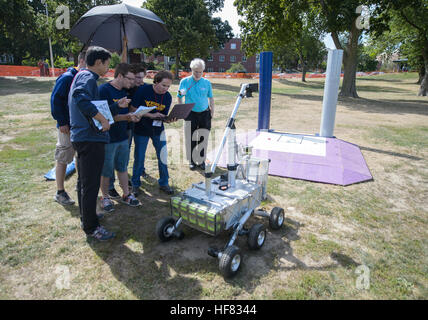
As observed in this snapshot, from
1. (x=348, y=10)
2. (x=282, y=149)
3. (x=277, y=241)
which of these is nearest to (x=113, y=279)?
(x=277, y=241)

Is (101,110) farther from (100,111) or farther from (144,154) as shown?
(144,154)

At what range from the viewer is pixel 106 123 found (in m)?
3.09

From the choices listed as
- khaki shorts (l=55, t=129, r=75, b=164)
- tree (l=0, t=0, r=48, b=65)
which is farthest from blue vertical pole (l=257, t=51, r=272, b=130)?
tree (l=0, t=0, r=48, b=65)

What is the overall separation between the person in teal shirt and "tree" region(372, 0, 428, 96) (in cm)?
1675

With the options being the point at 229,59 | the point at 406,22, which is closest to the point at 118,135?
the point at 406,22

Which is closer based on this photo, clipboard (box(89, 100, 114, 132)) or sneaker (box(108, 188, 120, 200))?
clipboard (box(89, 100, 114, 132))

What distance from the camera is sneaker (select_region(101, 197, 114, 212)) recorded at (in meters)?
4.23

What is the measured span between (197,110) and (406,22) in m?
23.9

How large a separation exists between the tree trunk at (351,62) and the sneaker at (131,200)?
746 inches

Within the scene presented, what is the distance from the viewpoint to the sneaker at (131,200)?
438cm

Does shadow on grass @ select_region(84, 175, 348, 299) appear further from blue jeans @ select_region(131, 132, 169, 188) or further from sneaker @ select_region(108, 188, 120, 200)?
blue jeans @ select_region(131, 132, 169, 188)
